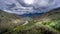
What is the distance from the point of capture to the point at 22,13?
14.1m

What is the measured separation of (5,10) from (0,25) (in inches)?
143

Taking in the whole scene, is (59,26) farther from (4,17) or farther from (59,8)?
(59,8)

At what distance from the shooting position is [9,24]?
1153 centimetres

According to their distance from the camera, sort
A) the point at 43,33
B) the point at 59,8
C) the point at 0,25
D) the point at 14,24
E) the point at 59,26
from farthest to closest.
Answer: the point at 59,8 → the point at 14,24 → the point at 0,25 → the point at 59,26 → the point at 43,33

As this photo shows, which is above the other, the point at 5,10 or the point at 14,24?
the point at 5,10

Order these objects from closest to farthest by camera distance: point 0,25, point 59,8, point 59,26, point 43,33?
1. point 43,33
2. point 59,26
3. point 0,25
4. point 59,8

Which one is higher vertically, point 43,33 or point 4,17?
point 4,17

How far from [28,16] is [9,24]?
9.11 ft

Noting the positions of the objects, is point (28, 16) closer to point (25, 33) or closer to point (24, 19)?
point (24, 19)

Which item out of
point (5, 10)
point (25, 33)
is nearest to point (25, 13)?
point (5, 10)

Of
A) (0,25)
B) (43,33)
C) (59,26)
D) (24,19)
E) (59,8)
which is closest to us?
(43,33)

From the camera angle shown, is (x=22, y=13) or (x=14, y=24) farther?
(x=22, y=13)

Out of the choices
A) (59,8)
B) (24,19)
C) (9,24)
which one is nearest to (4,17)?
(9,24)

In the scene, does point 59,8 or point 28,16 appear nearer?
point 28,16
